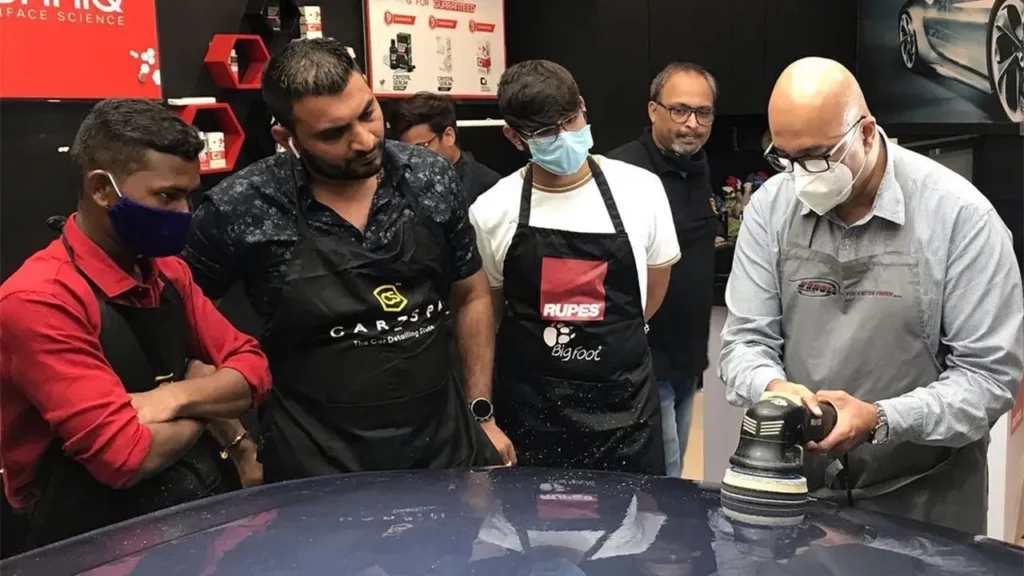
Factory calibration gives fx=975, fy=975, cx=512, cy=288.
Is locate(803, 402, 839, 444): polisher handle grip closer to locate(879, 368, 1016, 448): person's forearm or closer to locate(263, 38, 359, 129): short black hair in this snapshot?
locate(879, 368, 1016, 448): person's forearm

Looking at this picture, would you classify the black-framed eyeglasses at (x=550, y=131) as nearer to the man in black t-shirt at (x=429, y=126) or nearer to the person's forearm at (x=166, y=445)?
the person's forearm at (x=166, y=445)

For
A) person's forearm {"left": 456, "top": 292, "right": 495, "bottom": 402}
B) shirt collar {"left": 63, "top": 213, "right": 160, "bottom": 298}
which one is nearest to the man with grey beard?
person's forearm {"left": 456, "top": 292, "right": 495, "bottom": 402}

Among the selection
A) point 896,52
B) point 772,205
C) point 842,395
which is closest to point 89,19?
point 772,205

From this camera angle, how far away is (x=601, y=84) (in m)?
4.43

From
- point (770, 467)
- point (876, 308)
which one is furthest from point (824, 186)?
point (770, 467)

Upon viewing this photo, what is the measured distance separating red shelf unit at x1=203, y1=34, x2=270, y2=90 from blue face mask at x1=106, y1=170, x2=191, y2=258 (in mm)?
1596

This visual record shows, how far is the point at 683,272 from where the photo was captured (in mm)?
2971

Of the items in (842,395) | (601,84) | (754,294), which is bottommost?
(842,395)

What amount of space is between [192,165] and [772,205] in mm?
1019

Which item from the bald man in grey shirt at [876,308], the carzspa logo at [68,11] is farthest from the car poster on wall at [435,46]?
the bald man in grey shirt at [876,308]

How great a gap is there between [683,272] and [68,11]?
74.1 inches

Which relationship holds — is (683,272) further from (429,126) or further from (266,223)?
(266,223)

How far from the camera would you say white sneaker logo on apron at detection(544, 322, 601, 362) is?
224cm

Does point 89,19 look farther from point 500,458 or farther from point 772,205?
point 772,205
